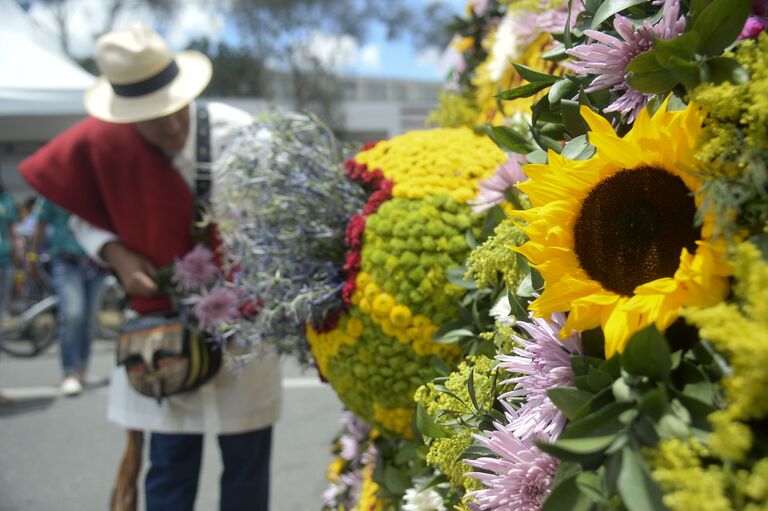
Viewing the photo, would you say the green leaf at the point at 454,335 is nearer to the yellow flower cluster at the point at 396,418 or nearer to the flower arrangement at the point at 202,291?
the yellow flower cluster at the point at 396,418

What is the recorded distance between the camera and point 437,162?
4.90 ft

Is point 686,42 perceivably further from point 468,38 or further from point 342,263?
point 468,38

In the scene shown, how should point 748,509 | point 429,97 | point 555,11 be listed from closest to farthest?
point 748,509
point 555,11
point 429,97

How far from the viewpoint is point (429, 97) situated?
75.4ft

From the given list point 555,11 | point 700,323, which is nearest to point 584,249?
point 700,323

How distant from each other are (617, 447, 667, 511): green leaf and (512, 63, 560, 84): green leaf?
24.0 inches

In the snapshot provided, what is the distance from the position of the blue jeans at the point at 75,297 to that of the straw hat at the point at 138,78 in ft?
10.7

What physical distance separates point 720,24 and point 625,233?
0.86 feet

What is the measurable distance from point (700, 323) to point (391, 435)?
3.33ft

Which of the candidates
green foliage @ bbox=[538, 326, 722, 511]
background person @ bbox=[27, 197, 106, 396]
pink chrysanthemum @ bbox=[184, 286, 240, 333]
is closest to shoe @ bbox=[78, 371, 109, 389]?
background person @ bbox=[27, 197, 106, 396]

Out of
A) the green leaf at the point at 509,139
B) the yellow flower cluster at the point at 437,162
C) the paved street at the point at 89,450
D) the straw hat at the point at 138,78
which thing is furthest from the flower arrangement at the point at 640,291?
the paved street at the point at 89,450

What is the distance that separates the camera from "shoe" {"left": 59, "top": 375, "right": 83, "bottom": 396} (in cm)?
548

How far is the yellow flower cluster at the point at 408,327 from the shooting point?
1.39m

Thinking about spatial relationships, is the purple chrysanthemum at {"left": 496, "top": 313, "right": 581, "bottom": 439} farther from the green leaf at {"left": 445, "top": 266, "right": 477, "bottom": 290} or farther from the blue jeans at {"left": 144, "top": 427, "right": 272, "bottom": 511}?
the blue jeans at {"left": 144, "top": 427, "right": 272, "bottom": 511}
